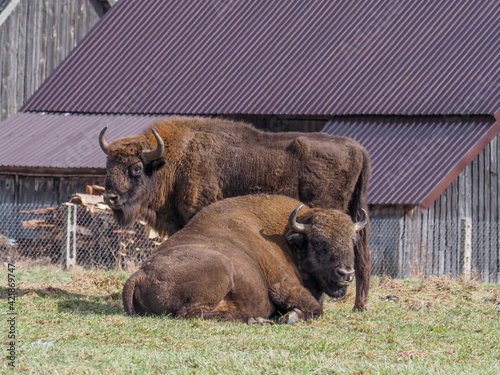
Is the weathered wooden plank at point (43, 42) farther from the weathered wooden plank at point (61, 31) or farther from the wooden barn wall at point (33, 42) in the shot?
the weathered wooden plank at point (61, 31)

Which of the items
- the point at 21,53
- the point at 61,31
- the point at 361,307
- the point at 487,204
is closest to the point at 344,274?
the point at 361,307

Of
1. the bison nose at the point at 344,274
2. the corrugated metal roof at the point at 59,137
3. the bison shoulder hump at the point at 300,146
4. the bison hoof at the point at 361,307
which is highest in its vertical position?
the corrugated metal roof at the point at 59,137

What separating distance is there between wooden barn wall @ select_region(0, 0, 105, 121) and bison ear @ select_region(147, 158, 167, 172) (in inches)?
688

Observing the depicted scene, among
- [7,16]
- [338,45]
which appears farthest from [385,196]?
[7,16]

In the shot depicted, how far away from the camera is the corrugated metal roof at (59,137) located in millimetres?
19266

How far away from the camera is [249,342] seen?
6238 mm

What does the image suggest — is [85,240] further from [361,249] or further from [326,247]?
[326,247]

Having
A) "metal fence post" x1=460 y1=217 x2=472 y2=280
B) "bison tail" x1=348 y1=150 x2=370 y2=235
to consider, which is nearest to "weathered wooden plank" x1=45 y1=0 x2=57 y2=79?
"metal fence post" x1=460 y1=217 x2=472 y2=280

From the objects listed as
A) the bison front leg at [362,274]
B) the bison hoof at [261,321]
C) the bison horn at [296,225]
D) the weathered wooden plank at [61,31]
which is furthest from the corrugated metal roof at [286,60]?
the bison hoof at [261,321]

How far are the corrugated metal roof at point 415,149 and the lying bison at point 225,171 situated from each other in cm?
701

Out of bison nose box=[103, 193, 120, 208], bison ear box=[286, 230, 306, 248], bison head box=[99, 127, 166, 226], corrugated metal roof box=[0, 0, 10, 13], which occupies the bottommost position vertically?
bison ear box=[286, 230, 306, 248]

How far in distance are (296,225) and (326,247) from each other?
417 mm

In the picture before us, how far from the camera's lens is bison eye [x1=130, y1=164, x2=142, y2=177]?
10.2 m

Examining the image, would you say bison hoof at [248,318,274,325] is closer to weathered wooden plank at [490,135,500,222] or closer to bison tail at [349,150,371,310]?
bison tail at [349,150,371,310]
